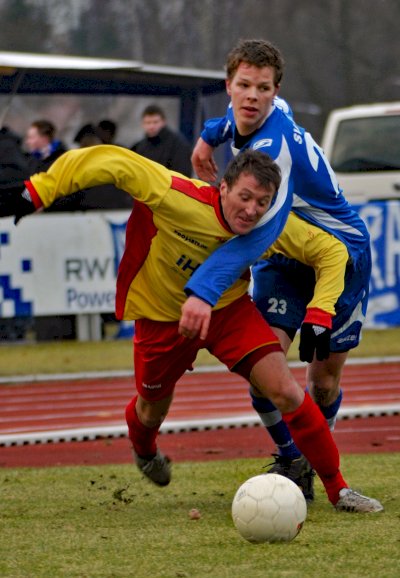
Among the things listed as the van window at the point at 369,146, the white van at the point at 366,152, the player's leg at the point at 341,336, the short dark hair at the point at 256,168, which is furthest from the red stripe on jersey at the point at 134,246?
the van window at the point at 369,146

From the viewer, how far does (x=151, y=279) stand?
648 cm

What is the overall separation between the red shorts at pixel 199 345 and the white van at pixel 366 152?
9.76 meters

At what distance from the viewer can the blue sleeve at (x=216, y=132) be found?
6.98m

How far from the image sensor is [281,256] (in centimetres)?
696

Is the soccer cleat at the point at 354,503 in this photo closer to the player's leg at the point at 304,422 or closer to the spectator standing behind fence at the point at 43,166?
the player's leg at the point at 304,422

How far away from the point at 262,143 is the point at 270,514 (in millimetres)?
1661

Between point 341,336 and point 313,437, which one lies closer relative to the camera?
point 313,437

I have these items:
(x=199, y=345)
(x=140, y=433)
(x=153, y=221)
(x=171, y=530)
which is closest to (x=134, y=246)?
(x=153, y=221)

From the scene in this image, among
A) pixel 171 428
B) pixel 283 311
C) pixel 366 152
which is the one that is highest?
pixel 283 311

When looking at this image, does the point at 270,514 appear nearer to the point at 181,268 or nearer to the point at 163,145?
the point at 181,268

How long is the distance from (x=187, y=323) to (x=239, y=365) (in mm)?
582

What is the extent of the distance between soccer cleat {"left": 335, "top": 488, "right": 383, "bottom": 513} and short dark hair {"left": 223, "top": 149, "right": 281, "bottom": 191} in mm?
1436

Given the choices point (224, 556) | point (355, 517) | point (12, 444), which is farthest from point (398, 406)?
point (224, 556)

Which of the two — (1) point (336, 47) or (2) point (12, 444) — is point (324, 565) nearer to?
(2) point (12, 444)
